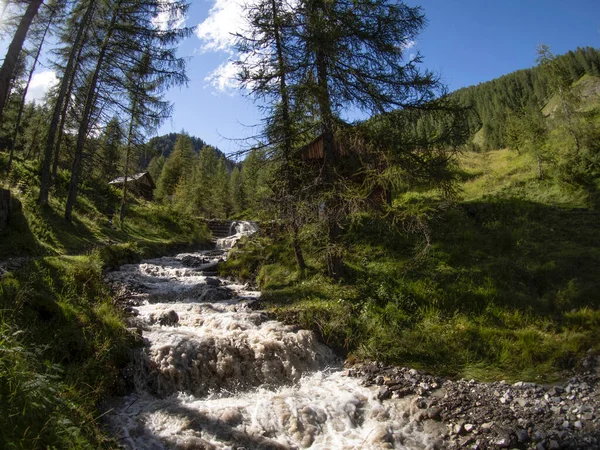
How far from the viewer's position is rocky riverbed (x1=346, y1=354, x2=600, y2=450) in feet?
14.6

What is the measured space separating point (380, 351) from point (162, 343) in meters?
4.60

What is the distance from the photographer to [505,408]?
5.11 m

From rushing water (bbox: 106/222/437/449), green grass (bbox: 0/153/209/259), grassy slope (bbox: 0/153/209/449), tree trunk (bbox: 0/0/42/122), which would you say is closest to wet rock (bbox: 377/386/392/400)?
rushing water (bbox: 106/222/437/449)

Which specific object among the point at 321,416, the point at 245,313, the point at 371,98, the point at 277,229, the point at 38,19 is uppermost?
the point at 38,19

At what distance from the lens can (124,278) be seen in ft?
42.0

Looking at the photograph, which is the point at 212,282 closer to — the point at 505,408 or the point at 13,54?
the point at 13,54

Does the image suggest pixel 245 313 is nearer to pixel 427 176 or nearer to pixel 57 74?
pixel 427 176

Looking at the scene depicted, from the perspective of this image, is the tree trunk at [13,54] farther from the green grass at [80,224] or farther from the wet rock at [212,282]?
the wet rock at [212,282]

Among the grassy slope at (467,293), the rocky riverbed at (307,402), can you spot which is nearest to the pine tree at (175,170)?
the grassy slope at (467,293)

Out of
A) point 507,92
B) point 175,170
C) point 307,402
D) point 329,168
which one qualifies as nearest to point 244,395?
point 307,402

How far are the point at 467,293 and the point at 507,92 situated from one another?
119 metres

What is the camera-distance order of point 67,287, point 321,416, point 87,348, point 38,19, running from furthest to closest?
1. point 38,19
2. point 67,287
3. point 87,348
4. point 321,416

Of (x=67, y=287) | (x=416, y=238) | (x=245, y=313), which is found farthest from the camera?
(x=416, y=238)

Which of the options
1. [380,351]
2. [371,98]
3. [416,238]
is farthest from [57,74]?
[380,351]
